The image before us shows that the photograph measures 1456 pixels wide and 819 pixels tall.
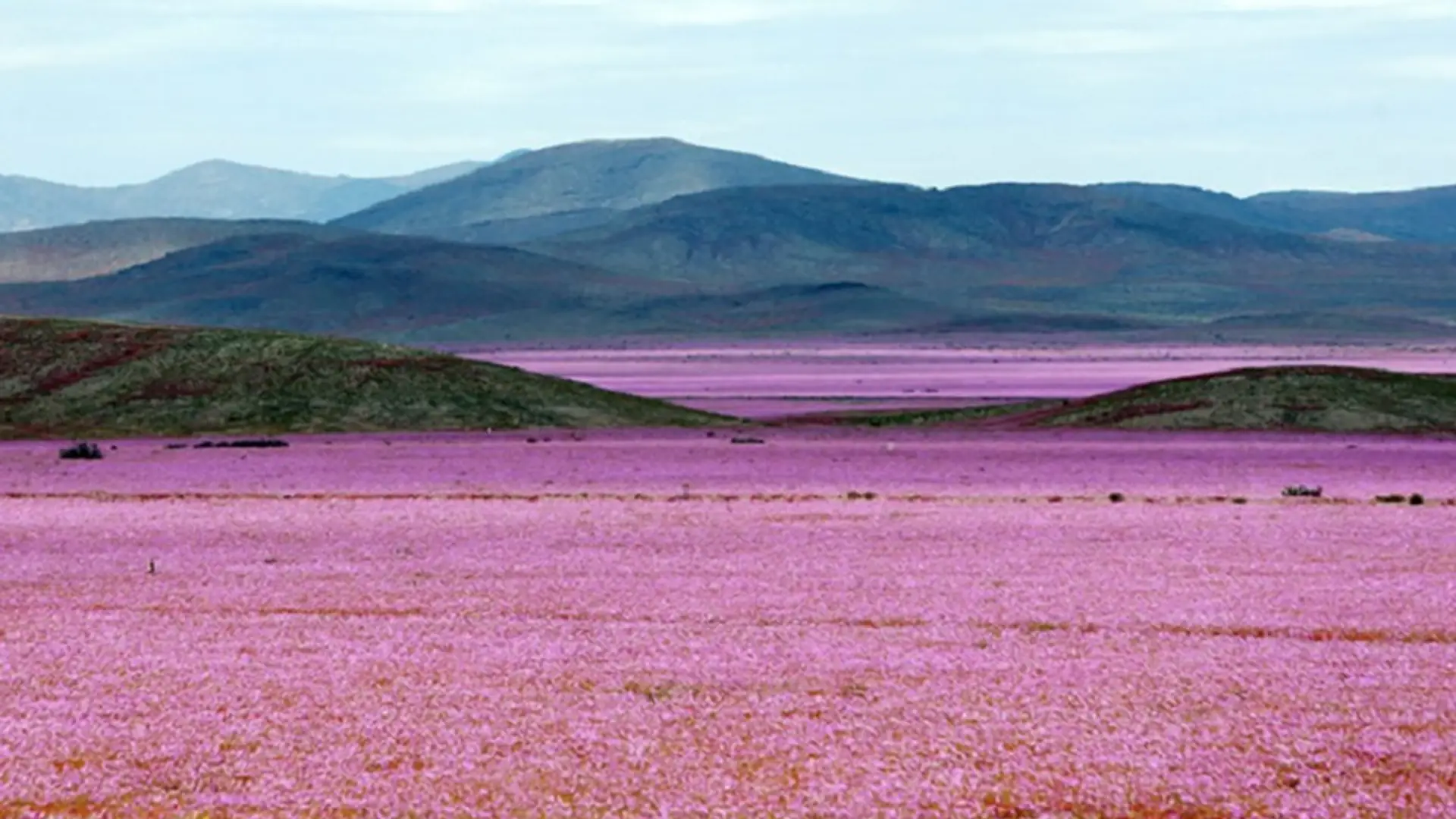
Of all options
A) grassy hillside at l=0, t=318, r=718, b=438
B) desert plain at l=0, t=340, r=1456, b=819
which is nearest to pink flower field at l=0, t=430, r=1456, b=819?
desert plain at l=0, t=340, r=1456, b=819

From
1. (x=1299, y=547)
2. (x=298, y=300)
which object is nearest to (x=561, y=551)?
(x=1299, y=547)

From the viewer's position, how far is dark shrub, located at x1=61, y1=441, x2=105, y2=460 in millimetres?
42438

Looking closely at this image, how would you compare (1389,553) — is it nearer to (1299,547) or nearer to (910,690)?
(1299,547)

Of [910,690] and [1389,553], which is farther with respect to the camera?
[1389,553]

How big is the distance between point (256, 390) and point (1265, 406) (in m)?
26.5

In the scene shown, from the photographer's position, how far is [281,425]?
54.6 metres

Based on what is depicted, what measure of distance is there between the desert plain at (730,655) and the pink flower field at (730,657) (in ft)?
→ 0.16

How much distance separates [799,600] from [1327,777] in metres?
7.70

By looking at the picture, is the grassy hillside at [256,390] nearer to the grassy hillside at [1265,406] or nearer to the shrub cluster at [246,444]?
the shrub cluster at [246,444]

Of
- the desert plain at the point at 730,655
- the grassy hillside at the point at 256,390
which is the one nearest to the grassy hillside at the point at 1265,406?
the grassy hillside at the point at 256,390

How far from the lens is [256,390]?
58.0m

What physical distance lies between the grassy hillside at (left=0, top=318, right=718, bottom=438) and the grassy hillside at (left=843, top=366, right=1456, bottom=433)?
8964 mm

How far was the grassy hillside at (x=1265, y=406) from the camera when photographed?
51.2 metres

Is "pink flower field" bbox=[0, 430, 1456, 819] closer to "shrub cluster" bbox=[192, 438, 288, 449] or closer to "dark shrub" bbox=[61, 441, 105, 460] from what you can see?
"dark shrub" bbox=[61, 441, 105, 460]
